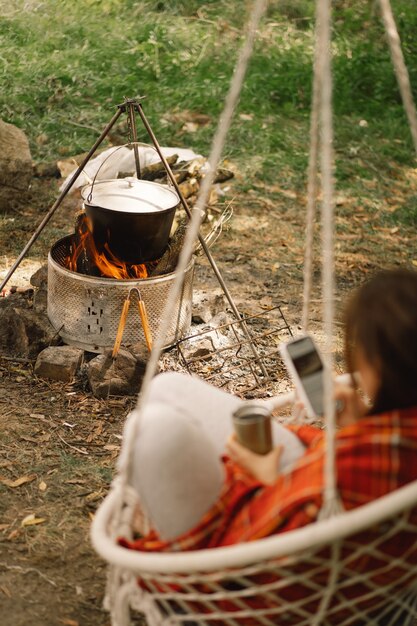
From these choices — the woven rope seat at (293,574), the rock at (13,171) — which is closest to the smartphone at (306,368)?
the woven rope seat at (293,574)

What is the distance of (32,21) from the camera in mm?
9266

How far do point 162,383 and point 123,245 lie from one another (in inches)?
75.1

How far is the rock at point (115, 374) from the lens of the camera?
3.95m

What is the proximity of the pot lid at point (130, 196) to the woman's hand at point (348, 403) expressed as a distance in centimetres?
197

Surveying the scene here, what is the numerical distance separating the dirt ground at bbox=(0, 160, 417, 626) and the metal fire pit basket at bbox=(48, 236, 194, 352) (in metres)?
0.25

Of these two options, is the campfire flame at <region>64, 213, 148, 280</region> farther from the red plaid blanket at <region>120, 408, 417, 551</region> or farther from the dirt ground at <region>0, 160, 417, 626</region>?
the red plaid blanket at <region>120, 408, 417, 551</region>

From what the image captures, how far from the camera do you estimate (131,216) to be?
3949 mm

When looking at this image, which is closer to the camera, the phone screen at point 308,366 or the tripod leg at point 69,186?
the phone screen at point 308,366

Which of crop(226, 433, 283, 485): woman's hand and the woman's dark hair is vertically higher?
the woman's dark hair

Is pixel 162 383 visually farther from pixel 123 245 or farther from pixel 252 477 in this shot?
pixel 123 245

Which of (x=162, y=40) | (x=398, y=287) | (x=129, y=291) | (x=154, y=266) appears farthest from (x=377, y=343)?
(x=162, y=40)

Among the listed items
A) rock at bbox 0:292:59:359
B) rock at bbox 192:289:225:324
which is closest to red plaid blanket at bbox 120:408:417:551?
rock at bbox 0:292:59:359

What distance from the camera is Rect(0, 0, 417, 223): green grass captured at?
7.36 m

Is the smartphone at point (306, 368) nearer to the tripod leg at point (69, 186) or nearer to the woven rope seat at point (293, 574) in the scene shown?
the woven rope seat at point (293, 574)
